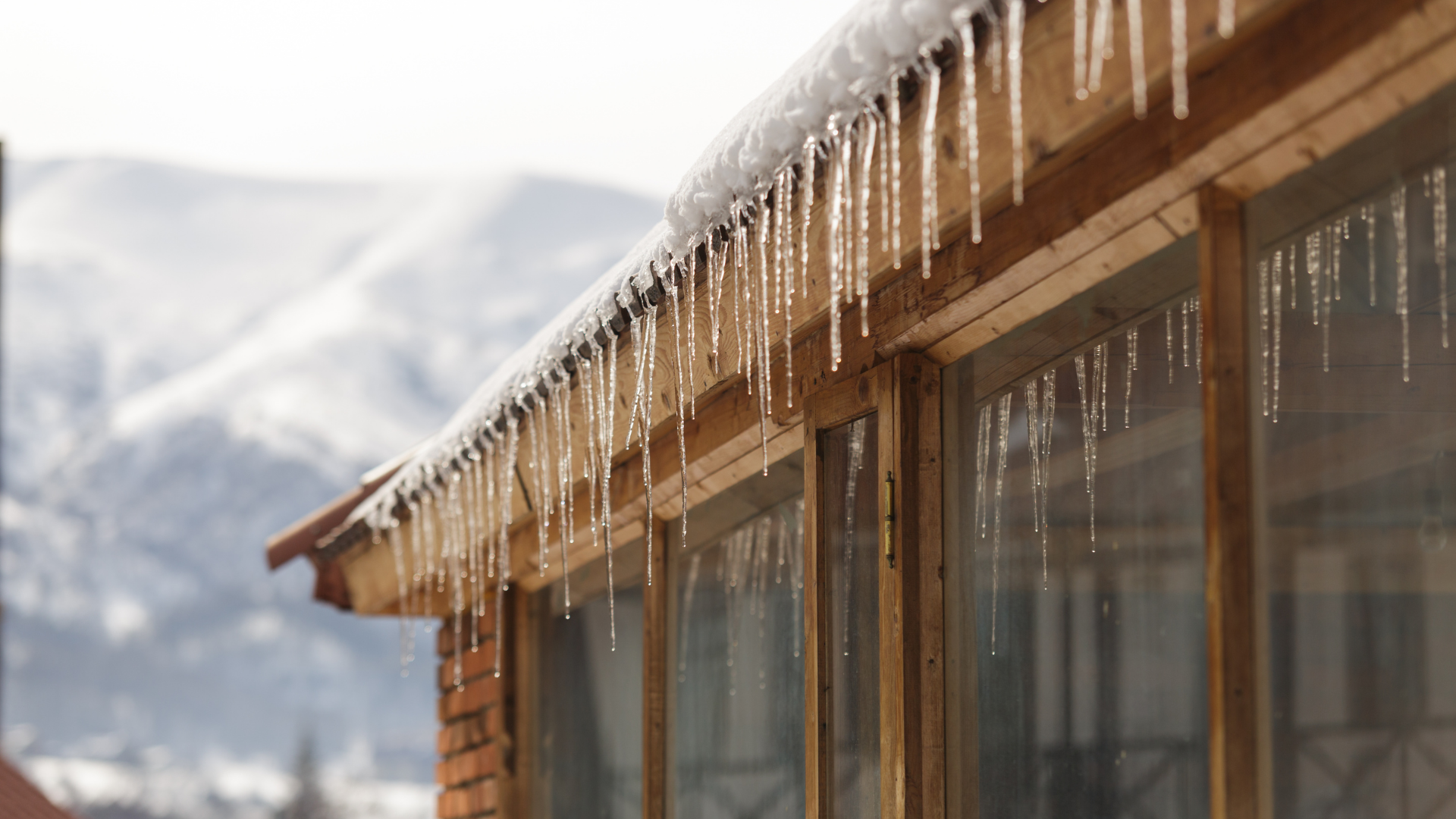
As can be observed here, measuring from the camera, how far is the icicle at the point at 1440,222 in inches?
58.7

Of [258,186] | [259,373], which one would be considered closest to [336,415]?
[259,373]

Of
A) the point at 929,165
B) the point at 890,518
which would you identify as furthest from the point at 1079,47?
the point at 890,518

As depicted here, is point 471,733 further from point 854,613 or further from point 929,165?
point 929,165

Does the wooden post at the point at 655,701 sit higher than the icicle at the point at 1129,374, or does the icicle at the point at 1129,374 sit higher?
the icicle at the point at 1129,374

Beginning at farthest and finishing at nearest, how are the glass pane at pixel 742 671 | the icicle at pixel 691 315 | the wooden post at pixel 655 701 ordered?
the wooden post at pixel 655 701 < the glass pane at pixel 742 671 < the icicle at pixel 691 315

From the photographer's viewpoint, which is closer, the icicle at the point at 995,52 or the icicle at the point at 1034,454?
the icicle at the point at 995,52

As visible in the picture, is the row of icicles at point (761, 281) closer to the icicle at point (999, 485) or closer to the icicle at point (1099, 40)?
the icicle at point (1099, 40)

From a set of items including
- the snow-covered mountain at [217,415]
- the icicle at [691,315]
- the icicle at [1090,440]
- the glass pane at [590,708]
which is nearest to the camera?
the icicle at [1090,440]

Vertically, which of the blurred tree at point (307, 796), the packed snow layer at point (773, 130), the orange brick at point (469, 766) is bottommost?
the blurred tree at point (307, 796)

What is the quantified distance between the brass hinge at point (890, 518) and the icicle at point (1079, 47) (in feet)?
3.59

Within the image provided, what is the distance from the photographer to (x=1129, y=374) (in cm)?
205

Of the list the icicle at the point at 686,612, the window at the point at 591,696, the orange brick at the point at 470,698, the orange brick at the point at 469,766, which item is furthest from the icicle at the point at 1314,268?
the orange brick at the point at 469,766

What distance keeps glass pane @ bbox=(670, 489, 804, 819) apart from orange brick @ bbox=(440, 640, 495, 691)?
2105 mm

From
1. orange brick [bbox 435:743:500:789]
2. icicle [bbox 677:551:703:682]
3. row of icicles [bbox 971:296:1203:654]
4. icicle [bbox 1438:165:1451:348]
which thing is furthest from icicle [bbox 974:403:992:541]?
orange brick [bbox 435:743:500:789]
